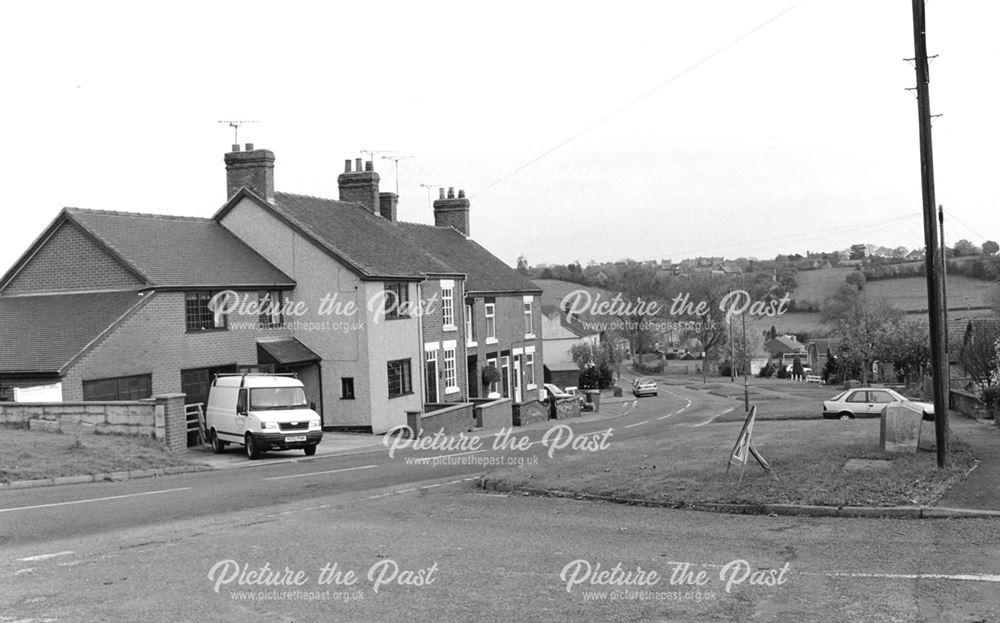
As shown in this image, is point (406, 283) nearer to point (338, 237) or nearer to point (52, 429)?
point (338, 237)

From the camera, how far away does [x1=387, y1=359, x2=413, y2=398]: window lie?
37062mm

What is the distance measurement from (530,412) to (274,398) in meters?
19.3

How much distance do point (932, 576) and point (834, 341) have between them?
357ft

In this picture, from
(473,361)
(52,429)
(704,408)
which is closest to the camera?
(52,429)

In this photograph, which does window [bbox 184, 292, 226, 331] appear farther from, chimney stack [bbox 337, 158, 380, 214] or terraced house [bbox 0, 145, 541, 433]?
chimney stack [bbox 337, 158, 380, 214]

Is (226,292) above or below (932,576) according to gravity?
above

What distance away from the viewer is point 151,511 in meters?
14.8

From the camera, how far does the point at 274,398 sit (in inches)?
1043

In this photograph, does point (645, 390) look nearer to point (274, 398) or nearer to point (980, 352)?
point (980, 352)

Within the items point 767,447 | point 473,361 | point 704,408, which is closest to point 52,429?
point 767,447

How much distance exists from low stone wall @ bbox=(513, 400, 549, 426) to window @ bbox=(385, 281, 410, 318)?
8.05 m

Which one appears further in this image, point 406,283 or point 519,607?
point 406,283

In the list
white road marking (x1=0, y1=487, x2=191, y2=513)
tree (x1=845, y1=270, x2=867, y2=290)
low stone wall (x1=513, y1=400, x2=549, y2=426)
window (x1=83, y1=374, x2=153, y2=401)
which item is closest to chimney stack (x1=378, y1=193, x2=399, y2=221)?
low stone wall (x1=513, y1=400, x2=549, y2=426)

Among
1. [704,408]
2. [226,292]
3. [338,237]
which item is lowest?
[704,408]
